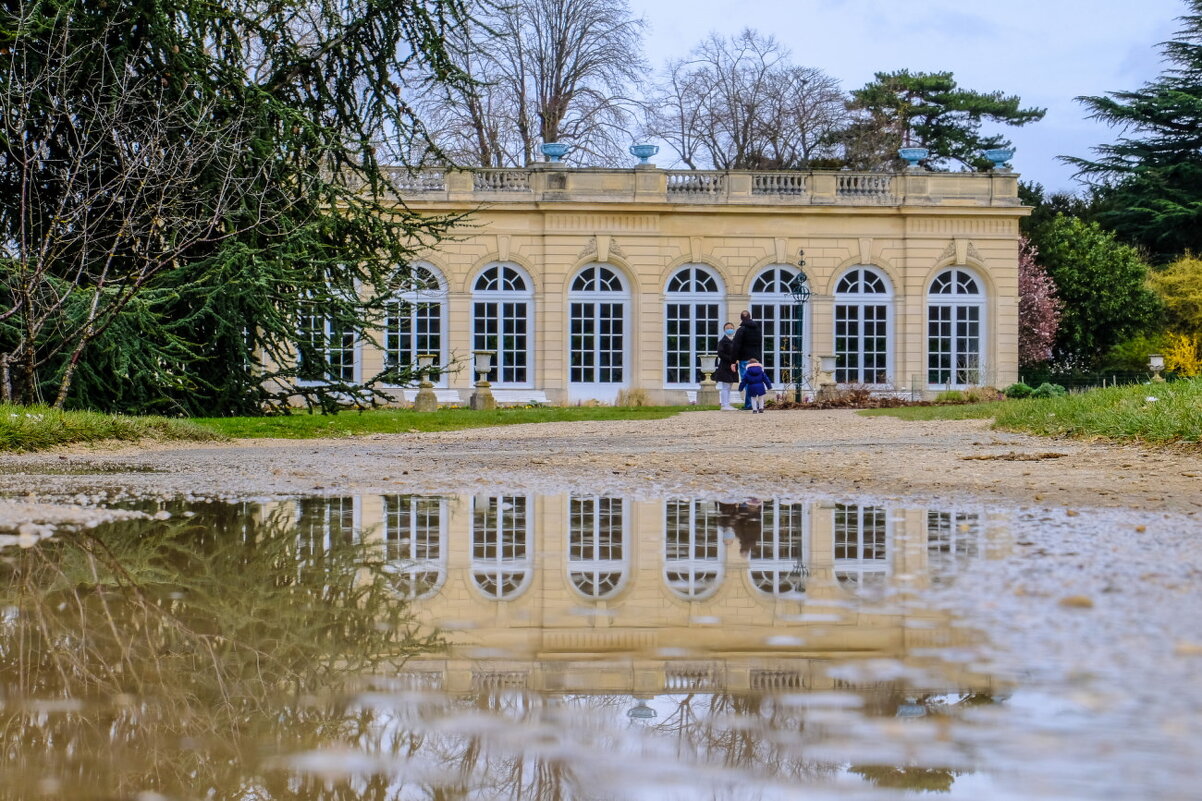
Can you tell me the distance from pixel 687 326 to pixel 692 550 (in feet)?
96.3

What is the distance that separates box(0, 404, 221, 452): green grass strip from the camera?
972cm

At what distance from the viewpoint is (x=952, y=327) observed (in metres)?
33.9

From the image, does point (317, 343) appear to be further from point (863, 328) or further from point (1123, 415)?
point (863, 328)

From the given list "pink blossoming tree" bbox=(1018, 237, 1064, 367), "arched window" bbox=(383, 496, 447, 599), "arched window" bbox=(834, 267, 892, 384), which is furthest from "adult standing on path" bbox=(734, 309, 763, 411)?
"arched window" bbox=(383, 496, 447, 599)

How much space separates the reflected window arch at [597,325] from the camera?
33.3m

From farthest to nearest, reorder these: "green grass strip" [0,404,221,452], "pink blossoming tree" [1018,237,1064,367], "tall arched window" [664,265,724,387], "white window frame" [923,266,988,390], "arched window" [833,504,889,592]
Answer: "pink blossoming tree" [1018,237,1064,367], "white window frame" [923,266,988,390], "tall arched window" [664,265,724,387], "green grass strip" [0,404,221,452], "arched window" [833,504,889,592]

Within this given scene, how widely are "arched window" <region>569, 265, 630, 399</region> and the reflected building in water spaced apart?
27213mm

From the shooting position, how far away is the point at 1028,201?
46.6m

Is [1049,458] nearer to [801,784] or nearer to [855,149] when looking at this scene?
[801,784]

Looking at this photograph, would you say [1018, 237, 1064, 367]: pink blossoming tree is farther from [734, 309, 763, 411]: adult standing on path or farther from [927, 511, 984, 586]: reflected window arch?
[927, 511, 984, 586]: reflected window arch

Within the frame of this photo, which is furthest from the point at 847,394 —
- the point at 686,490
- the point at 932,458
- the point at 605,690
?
the point at 605,690

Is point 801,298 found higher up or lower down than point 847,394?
higher up

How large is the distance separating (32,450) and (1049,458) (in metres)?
7.42

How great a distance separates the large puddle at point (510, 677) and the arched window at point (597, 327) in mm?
28921
